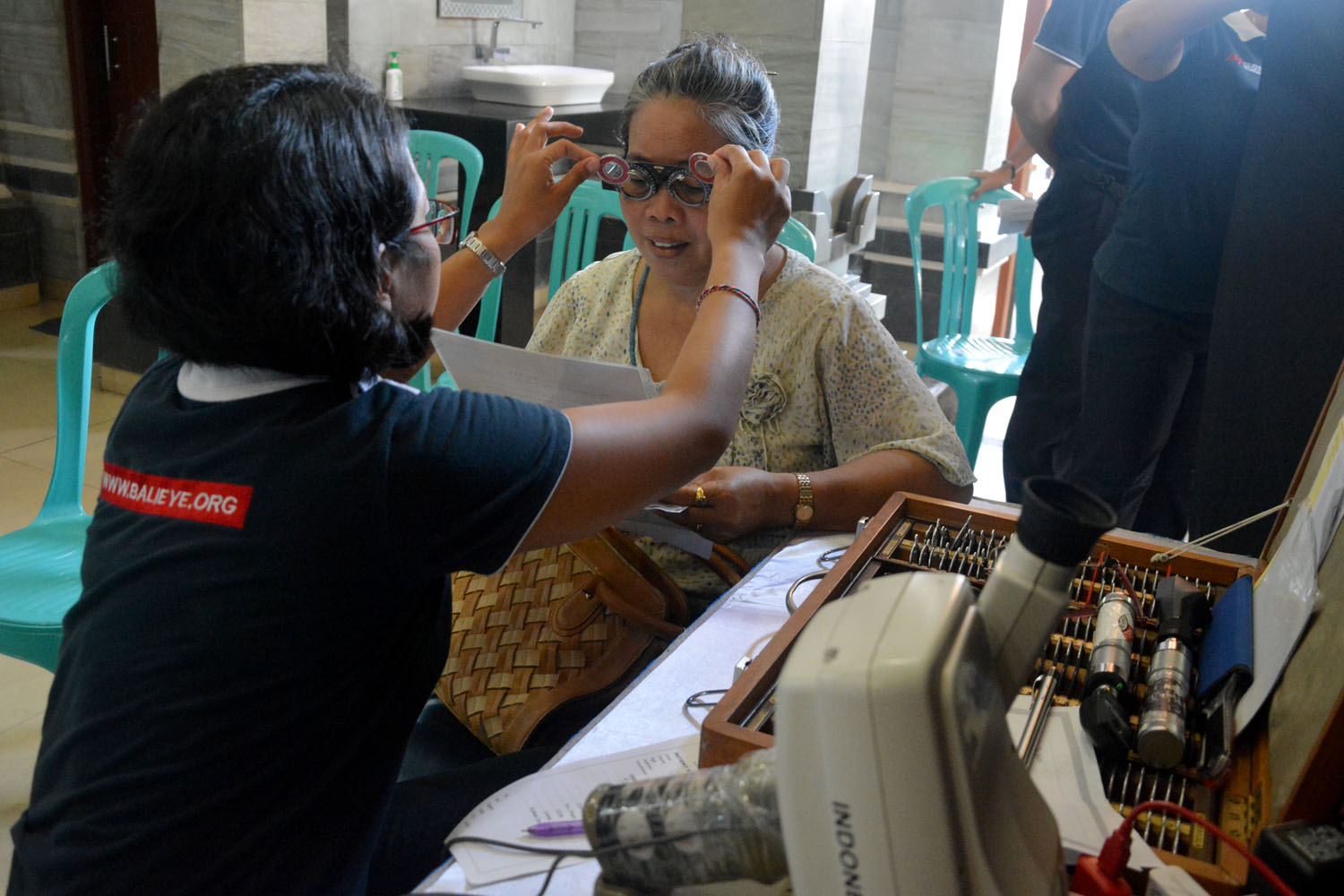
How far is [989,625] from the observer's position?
62 cm

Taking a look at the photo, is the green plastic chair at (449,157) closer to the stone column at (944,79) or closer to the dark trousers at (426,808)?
the dark trousers at (426,808)

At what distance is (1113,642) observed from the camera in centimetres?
102

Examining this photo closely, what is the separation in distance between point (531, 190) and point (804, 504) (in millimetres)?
636

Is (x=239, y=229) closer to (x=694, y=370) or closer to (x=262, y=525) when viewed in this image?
(x=262, y=525)

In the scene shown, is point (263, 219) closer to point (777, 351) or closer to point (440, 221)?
point (440, 221)

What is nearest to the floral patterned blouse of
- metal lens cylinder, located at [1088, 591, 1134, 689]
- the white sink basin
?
metal lens cylinder, located at [1088, 591, 1134, 689]

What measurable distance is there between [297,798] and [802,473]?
0.84 m

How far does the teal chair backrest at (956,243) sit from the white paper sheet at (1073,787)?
2.53m

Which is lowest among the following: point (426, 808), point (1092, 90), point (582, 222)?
point (426, 808)

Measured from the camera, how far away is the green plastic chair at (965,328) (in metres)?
3.33

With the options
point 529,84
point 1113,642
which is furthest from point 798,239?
point 529,84

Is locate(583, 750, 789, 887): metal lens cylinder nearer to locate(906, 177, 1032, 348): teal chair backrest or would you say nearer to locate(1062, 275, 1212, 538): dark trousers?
locate(1062, 275, 1212, 538): dark trousers

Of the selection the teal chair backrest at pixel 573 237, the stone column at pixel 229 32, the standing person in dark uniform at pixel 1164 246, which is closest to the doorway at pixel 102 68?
the stone column at pixel 229 32

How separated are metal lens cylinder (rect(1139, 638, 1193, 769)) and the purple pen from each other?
470 mm
